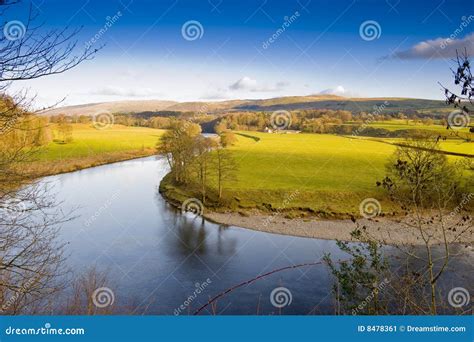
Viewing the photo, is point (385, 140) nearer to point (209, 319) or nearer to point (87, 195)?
point (87, 195)

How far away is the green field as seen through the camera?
68.1ft

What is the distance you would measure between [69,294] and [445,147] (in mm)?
22221

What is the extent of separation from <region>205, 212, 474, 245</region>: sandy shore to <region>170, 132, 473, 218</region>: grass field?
128cm

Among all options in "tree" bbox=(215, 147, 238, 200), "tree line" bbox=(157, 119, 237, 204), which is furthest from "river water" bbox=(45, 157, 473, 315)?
"tree" bbox=(215, 147, 238, 200)

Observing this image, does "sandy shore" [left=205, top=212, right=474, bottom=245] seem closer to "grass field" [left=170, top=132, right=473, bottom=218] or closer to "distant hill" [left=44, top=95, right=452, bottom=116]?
"grass field" [left=170, top=132, right=473, bottom=218]

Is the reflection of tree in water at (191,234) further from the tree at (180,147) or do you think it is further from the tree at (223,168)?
the tree at (180,147)

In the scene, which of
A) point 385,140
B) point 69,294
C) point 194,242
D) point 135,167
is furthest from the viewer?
point 135,167

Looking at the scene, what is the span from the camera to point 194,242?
1505 cm

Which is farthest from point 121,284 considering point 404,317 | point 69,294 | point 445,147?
point 445,147

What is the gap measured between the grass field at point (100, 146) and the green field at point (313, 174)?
35.1 feet

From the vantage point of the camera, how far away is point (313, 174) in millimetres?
25516

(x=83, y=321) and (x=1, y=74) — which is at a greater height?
(x=1, y=74)

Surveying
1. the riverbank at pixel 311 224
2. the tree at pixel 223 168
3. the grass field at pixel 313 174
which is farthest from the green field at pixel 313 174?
the riverbank at pixel 311 224

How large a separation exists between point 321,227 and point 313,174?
8470 mm
